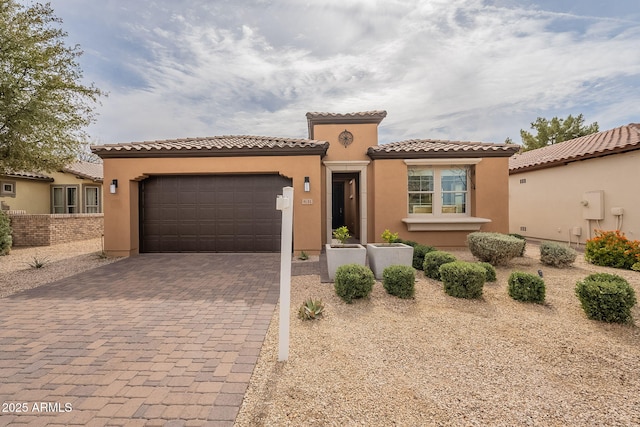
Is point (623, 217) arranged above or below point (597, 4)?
below

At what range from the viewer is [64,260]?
8.55m

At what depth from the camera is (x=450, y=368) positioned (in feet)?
9.53

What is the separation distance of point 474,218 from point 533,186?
6.10 meters

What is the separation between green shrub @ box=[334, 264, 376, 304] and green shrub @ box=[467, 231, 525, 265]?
3779 millimetres

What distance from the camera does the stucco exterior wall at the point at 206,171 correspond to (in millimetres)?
8844

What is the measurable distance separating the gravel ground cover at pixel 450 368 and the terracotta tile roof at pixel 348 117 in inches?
294

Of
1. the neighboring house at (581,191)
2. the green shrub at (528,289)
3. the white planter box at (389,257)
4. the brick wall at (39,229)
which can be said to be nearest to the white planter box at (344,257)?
A: the white planter box at (389,257)

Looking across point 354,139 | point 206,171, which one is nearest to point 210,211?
point 206,171

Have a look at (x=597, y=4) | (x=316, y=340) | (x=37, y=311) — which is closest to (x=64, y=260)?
(x=37, y=311)

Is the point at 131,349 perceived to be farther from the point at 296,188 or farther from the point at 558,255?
the point at 558,255

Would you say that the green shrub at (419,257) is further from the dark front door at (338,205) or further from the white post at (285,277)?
the dark front door at (338,205)

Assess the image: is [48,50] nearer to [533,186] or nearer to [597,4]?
[597,4]

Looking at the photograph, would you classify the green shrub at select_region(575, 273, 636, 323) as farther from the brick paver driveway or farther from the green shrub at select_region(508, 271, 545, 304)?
the brick paver driveway

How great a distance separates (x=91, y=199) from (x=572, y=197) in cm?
2552
